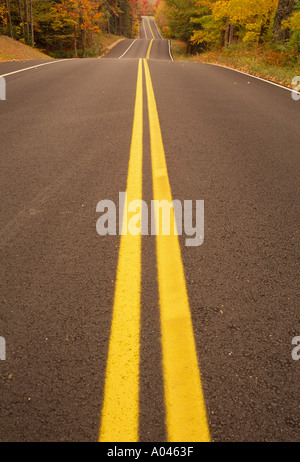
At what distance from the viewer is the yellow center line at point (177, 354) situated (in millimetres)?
1290

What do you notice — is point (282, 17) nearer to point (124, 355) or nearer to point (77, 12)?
point (124, 355)

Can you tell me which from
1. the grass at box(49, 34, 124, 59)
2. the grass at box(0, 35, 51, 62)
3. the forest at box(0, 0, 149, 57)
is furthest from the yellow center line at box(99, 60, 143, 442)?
the grass at box(49, 34, 124, 59)

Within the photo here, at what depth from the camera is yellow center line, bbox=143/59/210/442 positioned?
50.8 inches

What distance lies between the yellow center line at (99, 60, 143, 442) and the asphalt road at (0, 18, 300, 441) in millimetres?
20

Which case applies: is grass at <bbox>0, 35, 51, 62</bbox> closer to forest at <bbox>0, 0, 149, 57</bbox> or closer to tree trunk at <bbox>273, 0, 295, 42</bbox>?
forest at <bbox>0, 0, 149, 57</bbox>

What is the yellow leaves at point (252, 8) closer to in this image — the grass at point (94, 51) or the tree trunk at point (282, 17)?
the tree trunk at point (282, 17)

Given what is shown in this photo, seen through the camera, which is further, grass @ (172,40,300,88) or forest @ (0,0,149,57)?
forest @ (0,0,149,57)

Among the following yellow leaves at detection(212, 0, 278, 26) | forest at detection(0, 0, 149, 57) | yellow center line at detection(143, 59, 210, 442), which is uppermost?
forest at detection(0, 0, 149, 57)

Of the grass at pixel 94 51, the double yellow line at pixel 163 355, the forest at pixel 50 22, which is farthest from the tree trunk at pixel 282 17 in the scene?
the grass at pixel 94 51

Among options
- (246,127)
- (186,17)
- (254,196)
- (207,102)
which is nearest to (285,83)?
(207,102)

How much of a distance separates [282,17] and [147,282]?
17632 mm

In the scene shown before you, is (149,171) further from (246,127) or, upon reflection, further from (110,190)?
(246,127)

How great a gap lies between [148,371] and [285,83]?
11.4m
